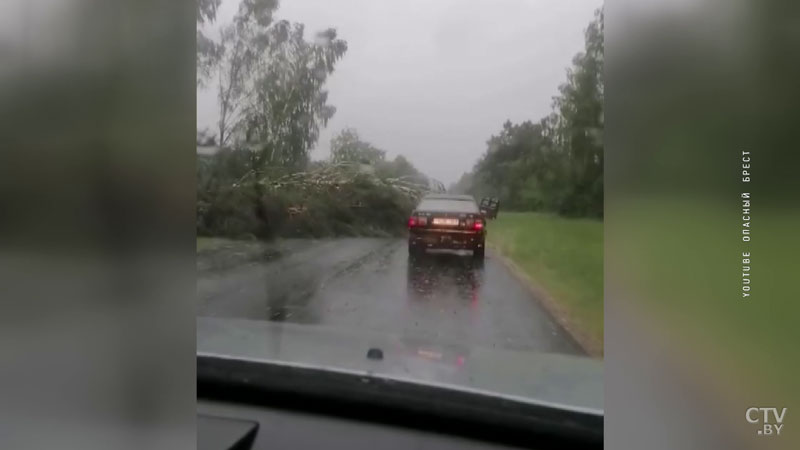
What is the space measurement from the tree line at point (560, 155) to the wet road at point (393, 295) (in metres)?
0.28

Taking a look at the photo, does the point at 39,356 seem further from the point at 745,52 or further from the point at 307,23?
the point at 745,52

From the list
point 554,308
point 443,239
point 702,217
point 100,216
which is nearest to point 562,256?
point 554,308

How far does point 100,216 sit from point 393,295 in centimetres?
90

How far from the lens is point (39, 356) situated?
4.06ft

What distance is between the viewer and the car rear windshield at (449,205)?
1.68 metres

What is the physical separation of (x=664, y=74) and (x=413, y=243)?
914 mm

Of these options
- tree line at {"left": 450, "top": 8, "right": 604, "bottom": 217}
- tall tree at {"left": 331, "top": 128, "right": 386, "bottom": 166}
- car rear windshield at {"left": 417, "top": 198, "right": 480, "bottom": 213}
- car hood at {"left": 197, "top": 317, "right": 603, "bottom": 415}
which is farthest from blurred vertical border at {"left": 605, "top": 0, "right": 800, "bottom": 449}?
tall tree at {"left": 331, "top": 128, "right": 386, "bottom": 166}

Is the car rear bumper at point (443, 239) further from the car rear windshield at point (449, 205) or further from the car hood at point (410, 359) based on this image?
the car hood at point (410, 359)

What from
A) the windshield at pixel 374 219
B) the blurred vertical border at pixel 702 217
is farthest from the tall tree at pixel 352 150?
the blurred vertical border at pixel 702 217

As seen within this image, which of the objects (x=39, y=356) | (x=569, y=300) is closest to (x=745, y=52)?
(x=569, y=300)

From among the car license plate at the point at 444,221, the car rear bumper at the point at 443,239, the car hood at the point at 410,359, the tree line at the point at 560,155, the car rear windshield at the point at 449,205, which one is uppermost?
the tree line at the point at 560,155

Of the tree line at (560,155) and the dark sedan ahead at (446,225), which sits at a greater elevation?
the tree line at (560,155)

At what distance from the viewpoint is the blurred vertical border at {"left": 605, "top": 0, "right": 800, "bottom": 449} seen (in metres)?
0.96

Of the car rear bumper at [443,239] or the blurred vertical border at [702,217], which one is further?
the car rear bumper at [443,239]
